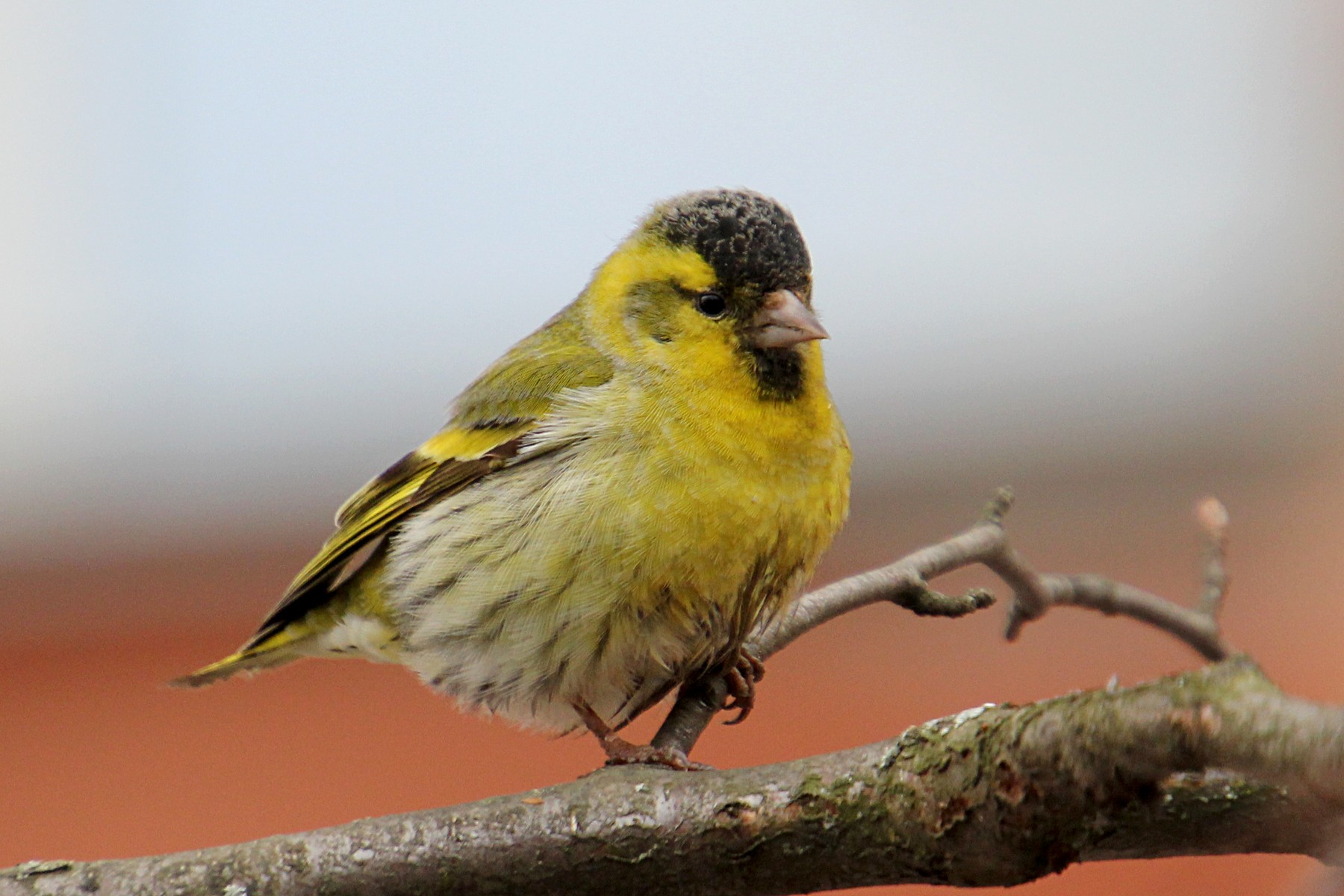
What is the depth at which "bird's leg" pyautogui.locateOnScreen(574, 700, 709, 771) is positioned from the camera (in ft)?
7.64

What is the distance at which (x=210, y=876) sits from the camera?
2021 mm

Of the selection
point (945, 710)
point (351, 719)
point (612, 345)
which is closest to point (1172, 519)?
point (945, 710)

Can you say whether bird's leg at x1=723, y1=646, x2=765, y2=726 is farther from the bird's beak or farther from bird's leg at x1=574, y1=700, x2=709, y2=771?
the bird's beak

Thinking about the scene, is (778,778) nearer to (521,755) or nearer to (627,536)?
(627,536)

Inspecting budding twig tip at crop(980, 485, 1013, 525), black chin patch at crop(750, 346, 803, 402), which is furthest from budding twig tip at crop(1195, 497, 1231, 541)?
black chin patch at crop(750, 346, 803, 402)

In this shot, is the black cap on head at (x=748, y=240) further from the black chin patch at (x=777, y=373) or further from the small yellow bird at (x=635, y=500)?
the black chin patch at (x=777, y=373)

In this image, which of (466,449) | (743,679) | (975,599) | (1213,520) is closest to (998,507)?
(975,599)

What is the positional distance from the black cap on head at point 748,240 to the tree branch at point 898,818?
1.16 metres

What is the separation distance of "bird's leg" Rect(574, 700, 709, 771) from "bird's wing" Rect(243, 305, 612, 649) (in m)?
0.58

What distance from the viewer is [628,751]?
2.48 metres

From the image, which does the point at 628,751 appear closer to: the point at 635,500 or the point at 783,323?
the point at 635,500

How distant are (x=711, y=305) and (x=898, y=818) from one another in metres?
1.43

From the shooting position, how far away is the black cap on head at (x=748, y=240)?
112 inches

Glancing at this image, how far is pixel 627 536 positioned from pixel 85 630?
4.61m
